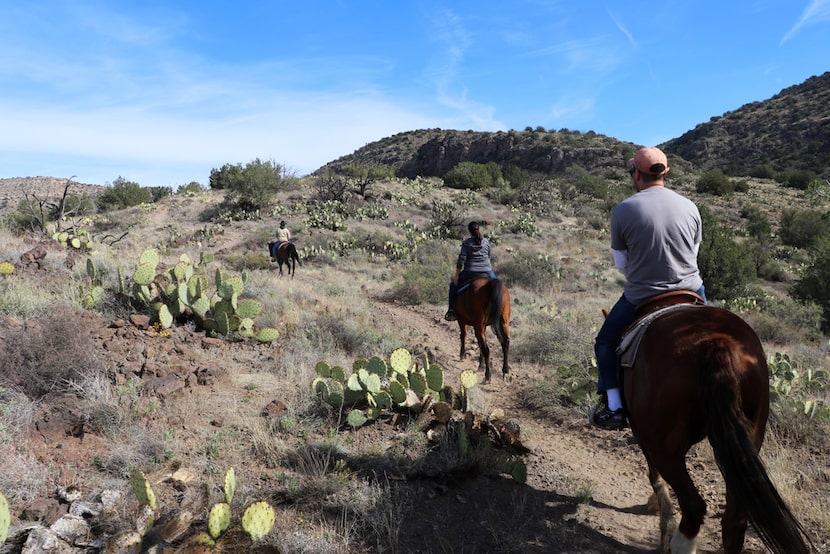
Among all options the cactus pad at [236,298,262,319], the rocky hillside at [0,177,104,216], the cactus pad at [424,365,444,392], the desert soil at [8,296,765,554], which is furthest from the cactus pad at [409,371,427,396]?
the rocky hillside at [0,177,104,216]

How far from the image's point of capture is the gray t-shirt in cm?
329

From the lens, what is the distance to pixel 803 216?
26188 millimetres

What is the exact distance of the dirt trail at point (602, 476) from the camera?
12.8 ft

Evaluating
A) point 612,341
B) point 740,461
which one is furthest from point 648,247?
Answer: point 740,461

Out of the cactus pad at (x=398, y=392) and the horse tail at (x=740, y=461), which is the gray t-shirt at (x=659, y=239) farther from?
the cactus pad at (x=398, y=392)

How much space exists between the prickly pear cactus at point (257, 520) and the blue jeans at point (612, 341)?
2.54 meters

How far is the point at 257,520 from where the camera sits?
3.16 metres

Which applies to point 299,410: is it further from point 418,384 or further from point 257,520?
point 257,520

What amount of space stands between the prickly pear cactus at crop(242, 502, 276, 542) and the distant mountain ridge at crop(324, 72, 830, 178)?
2146 inches

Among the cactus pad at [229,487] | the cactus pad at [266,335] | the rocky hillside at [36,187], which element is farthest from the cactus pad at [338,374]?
the rocky hillside at [36,187]

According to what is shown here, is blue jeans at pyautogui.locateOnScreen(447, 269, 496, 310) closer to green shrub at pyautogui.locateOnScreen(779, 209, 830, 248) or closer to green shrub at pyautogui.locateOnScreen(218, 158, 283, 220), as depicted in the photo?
green shrub at pyautogui.locateOnScreen(218, 158, 283, 220)

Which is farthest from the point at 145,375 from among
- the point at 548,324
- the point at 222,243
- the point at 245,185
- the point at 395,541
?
the point at 245,185

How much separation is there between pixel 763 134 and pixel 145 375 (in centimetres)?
7296

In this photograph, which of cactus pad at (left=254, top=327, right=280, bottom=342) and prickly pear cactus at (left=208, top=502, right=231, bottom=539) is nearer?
prickly pear cactus at (left=208, top=502, right=231, bottom=539)
